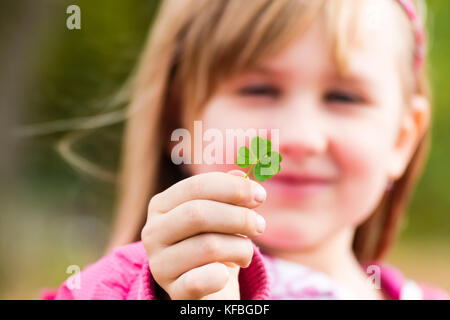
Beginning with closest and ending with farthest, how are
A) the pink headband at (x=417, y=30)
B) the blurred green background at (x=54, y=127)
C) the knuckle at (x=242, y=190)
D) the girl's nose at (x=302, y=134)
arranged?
the knuckle at (x=242, y=190) → the girl's nose at (x=302, y=134) → the pink headband at (x=417, y=30) → the blurred green background at (x=54, y=127)

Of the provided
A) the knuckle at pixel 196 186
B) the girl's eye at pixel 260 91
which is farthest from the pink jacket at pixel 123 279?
the girl's eye at pixel 260 91

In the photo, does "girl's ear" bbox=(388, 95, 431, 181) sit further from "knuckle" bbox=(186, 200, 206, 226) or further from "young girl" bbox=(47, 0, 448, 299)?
"knuckle" bbox=(186, 200, 206, 226)

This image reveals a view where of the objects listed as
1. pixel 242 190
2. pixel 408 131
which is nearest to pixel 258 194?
pixel 242 190

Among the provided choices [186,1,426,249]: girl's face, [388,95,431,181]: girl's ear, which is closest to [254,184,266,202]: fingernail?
[186,1,426,249]: girl's face

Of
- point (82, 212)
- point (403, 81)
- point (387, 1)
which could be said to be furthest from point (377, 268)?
point (82, 212)

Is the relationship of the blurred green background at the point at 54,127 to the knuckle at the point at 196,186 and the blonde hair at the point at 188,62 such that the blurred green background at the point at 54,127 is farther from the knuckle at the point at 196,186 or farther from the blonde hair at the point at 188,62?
the knuckle at the point at 196,186
